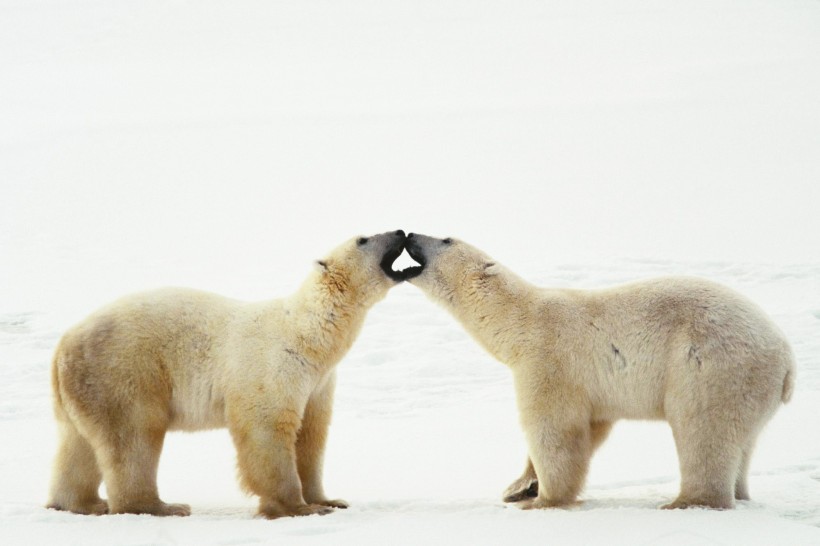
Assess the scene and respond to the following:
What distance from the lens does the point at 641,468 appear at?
24.3ft

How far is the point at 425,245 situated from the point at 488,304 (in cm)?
66

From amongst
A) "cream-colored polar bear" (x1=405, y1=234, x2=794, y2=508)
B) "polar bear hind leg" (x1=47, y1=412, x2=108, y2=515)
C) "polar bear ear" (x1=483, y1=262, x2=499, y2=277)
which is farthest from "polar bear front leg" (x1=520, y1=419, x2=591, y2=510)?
"polar bear hind leg" (x1=47, y1=412, x2=108, y2=515)

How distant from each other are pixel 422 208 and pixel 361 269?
1867cm

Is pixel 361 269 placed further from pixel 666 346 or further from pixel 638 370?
pixel 666 346

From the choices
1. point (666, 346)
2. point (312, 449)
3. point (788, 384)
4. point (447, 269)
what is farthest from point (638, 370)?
point (312, 449)

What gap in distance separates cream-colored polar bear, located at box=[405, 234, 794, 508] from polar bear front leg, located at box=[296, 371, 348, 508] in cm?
120

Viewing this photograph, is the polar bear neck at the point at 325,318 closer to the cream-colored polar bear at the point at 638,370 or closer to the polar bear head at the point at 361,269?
the polar bear head at the point at 361,269

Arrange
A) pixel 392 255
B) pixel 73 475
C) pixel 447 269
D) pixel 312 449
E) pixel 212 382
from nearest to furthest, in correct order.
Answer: pixel 212 382, pixel 73 475, pixel 312 449, pixel 392 255, pixel 447 269

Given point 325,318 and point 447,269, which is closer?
point 325,318

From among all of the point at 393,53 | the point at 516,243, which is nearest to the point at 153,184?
the point at 516,243

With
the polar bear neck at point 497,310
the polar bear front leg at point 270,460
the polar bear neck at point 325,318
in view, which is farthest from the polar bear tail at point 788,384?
the polar bear front leg at point 270,460

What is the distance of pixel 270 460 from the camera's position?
6.00 meters

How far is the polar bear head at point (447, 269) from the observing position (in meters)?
6.77

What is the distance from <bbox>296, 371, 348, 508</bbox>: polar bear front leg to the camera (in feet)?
21.4
